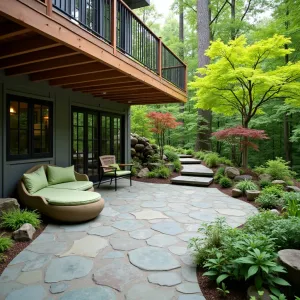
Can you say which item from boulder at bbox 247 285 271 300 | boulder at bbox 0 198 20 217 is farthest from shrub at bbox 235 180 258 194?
boulder at bbox 0 198 20 217

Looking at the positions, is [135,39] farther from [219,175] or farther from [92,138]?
[219,175]

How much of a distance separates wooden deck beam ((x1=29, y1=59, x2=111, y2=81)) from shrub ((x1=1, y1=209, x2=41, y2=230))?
2.55m

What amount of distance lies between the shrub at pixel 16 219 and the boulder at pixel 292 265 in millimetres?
3188

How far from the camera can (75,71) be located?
13.7ft

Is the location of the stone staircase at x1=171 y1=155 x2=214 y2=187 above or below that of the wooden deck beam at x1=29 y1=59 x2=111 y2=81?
below

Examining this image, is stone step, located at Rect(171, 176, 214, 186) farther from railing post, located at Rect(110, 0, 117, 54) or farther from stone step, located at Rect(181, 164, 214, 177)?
railing post, located at Rect(110, 0, 117, 54)

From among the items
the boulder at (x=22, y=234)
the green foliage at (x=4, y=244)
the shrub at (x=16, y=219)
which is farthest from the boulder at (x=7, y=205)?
the green foliage at (x=4, y=244)

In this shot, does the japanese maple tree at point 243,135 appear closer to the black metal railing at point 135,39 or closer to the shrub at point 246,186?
the shrub at point 246,186

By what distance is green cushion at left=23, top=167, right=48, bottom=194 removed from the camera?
4027 mm

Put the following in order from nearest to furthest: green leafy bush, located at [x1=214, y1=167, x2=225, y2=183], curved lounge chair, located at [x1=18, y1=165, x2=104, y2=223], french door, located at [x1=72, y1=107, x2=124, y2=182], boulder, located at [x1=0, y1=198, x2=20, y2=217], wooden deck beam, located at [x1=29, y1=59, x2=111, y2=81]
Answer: boulder, located at [x1=0, y1=198, x2=20, y2=217]
curved lounge chair, located at [x1=18, y1=165, x2=104, y2=223]
wooden deck beam, located at [x1=29, y1=59, x2=111, y2=81]
french door, located at [x1=72, y1=107, x2=124, y2=182]
green leafy bush, located at [x1=214, y1=167, x2=225, y2=183]

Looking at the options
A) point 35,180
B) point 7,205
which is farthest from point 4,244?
point 35,180

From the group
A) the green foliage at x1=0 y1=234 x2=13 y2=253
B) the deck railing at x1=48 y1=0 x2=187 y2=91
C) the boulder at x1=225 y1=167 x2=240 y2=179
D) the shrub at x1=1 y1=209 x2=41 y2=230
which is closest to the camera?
the green foliage at x1=0 y1=234 x2=13 y2=253

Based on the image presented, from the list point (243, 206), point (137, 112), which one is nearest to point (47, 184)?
point (243, 206)

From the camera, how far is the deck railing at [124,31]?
368 centimetres
